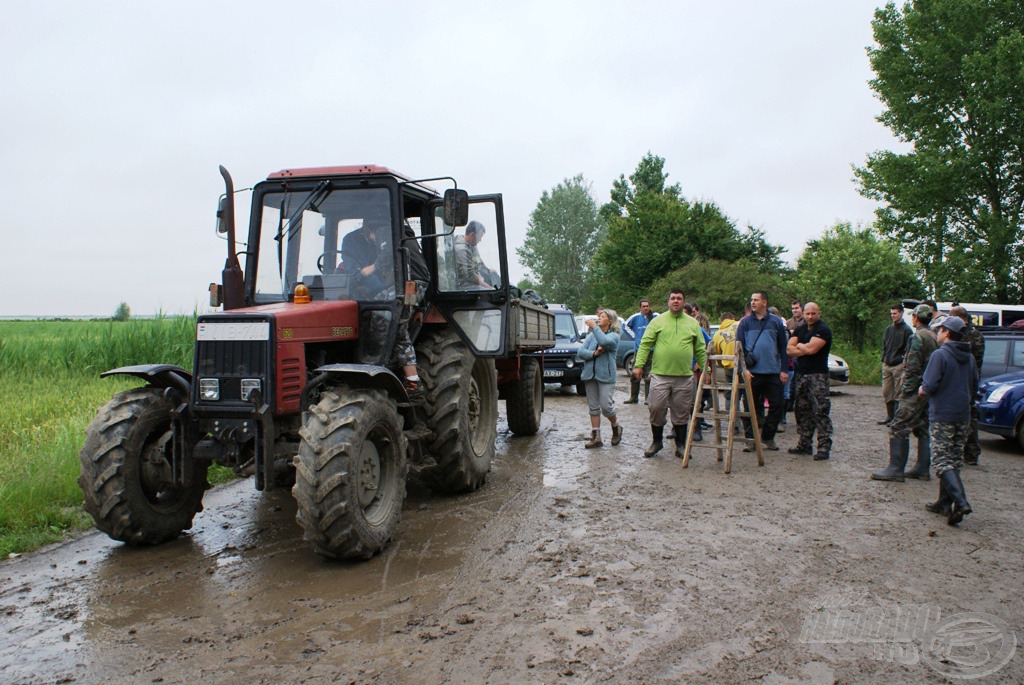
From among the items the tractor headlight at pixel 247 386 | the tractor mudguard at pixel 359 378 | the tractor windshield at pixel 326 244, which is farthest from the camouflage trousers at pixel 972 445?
the tractor headlight at pixel 247 386

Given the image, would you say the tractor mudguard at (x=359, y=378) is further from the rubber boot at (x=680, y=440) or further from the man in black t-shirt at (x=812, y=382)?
the man in black t-shirt at (x=812, y=382)

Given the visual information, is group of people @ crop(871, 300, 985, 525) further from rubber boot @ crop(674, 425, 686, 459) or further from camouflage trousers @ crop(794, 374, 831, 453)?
rubber boot @ crop(674, 425, 686, 459)

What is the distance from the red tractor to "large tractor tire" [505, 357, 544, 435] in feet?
6.81

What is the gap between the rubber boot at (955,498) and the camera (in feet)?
19.6

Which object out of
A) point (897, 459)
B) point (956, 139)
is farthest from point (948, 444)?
point (956, 139)

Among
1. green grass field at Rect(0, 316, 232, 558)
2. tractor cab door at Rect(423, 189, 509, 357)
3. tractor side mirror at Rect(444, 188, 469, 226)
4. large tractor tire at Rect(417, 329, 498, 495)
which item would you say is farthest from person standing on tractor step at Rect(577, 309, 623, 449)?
green grass field at Rect(0, 316, 232, 558)

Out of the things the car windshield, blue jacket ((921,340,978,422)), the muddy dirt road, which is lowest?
the muddy dirt road

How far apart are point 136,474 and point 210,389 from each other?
2.41 ft

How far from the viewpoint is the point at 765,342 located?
9297mm

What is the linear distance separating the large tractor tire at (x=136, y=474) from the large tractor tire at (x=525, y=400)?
5323 mm

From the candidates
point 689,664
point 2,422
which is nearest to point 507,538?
point 689,664

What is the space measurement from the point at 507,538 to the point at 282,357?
2107 mm

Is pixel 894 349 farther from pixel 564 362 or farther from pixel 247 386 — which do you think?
pixel 247 386

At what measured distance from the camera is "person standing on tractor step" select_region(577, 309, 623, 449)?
9.55 meters
